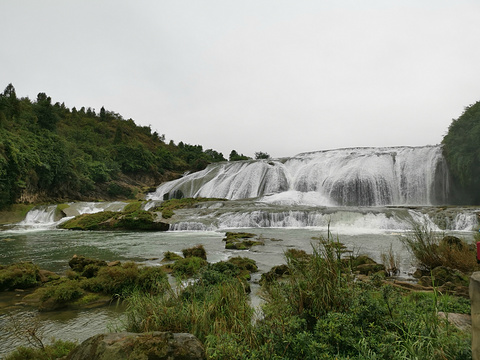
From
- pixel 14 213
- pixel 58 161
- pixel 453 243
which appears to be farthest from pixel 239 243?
pixel 58 161

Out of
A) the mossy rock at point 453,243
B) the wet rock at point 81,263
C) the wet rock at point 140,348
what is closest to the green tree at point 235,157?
the wet rock at point 81,263

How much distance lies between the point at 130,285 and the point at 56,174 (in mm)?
35741

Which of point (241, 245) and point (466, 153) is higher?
point (466, 153)

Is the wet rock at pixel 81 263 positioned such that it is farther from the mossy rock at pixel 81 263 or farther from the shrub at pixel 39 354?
the shrub at pixel 39 354

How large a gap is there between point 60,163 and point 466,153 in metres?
42.7

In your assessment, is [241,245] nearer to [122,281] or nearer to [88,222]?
[122,281]

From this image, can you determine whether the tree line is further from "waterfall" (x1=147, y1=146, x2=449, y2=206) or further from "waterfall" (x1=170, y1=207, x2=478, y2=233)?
"waterfall" (x1=170, y1=207, x2=478, y2=233)

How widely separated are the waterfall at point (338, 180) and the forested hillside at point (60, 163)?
11.6 m

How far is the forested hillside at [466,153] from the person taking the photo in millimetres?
25672

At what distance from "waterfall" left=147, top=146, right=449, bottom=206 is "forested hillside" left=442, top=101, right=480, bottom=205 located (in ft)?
6.36

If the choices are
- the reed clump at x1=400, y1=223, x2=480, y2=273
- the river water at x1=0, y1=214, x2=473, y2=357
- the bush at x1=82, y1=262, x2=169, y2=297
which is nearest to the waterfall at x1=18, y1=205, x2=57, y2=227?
the river water at x1=0, y1=214, x2=473, y2=357

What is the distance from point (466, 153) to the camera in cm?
2605

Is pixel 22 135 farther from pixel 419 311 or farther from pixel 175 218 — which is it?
pixel 419 311

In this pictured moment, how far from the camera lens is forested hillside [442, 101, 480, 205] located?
2567 centimetres
